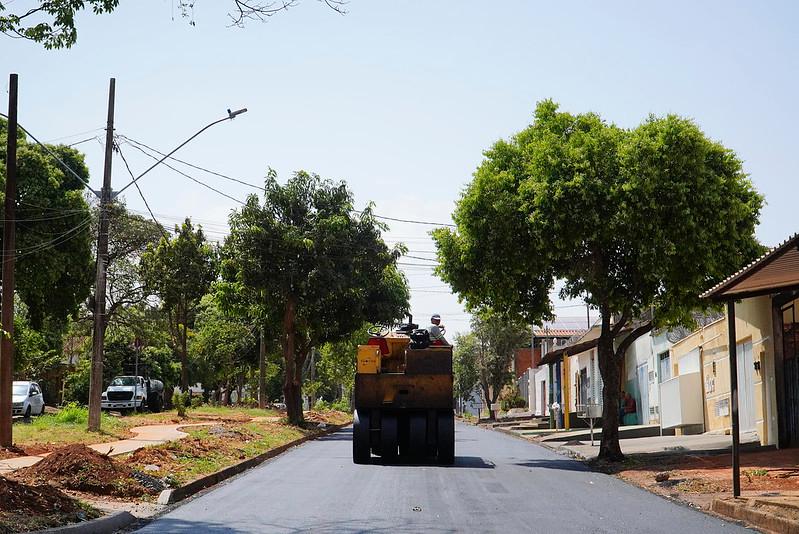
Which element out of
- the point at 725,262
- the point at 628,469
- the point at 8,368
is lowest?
the point at 628,469

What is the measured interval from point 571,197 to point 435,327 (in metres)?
Result: 3.91

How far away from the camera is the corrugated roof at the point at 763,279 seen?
44.5 ft

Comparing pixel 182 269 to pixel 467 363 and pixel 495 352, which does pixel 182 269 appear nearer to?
pixel 495 352

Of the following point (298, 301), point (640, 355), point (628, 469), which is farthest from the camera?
point (640, 355)

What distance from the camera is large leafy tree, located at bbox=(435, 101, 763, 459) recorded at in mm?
20266

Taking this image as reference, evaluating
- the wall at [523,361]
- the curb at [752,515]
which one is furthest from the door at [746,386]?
the wall at [523,361]

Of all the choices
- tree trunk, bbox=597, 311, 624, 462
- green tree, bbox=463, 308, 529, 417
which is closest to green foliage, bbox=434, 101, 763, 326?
tree trunk, bbox=597, 311, 624, 462

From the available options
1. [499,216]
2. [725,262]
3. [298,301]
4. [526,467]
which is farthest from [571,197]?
[298,301]

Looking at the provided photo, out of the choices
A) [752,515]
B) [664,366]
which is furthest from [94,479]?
[664,366]

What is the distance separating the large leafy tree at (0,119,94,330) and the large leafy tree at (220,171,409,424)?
5374 mm

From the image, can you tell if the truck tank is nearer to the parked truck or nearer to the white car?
the white car

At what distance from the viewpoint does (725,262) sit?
827 inches

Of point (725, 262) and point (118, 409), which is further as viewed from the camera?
point (118, 409)

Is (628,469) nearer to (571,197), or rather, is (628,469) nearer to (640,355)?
(571,197)
